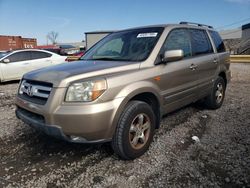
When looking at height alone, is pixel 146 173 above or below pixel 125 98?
below

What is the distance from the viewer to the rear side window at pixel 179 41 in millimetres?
3844

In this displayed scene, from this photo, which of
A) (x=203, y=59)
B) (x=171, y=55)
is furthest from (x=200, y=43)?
(x=171, y=55)

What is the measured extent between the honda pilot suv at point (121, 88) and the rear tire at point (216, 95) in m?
0.66

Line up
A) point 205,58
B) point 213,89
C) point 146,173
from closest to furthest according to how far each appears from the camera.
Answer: point 146,173, point 205,58, point 213,89

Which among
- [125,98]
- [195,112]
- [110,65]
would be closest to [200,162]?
[125,98]

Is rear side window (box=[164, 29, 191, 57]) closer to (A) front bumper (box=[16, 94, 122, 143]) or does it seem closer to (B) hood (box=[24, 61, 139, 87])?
(B) hood (box=[24, 61, 139, 87])

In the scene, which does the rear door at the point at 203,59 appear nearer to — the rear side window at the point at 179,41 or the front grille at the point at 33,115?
the rear side window at the point at 179,41

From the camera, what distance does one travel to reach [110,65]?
10.7 ft

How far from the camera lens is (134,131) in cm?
324

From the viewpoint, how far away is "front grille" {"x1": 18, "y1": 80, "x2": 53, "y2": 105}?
2916 millimetres

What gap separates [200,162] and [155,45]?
1.74m

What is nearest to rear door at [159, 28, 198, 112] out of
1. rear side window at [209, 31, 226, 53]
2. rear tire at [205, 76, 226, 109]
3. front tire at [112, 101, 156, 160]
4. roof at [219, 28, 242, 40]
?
front tire at [112, 101, 156, 160]

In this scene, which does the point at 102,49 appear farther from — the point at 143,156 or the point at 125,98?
the point at 143,156

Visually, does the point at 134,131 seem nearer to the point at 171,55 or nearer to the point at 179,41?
the point at 171,55
